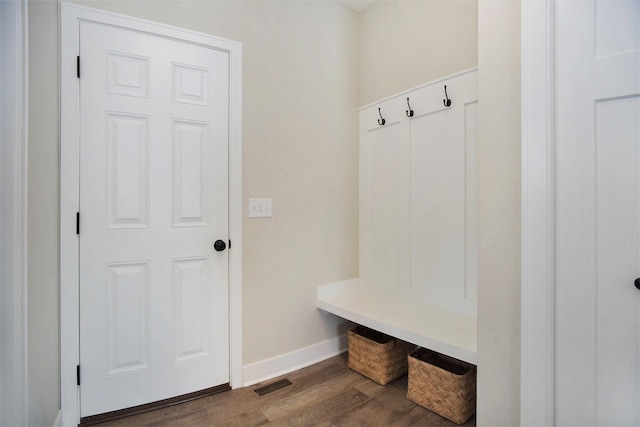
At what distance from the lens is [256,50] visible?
211 centimetres

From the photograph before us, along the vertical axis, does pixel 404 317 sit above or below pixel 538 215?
below

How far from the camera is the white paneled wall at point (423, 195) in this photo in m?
1.93

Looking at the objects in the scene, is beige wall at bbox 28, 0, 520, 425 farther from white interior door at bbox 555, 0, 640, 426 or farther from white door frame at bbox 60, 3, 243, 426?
white interior door at bbox 555, 0, 640, 426

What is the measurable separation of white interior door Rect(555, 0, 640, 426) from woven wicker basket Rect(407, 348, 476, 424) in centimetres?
51

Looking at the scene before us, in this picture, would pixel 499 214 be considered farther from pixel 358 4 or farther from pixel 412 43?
pixel 358 4

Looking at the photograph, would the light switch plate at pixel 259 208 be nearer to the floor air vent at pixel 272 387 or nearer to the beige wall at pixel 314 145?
the beige wall at pixel 314 145

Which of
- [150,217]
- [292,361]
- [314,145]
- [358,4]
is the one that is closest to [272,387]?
[292,361]

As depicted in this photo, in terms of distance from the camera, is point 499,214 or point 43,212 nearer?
Answer: point 499,214

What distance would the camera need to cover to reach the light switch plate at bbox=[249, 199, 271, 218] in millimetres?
2096

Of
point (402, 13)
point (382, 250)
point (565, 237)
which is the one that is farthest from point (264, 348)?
point (402, 13)

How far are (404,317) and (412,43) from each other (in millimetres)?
1843

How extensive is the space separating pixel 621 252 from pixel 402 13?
202 centimetres

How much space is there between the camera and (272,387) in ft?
6.72

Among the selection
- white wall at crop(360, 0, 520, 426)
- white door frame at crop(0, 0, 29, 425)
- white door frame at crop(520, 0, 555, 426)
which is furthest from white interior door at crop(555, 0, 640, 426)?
white door frame at crop(0, 0, 29, 425)
